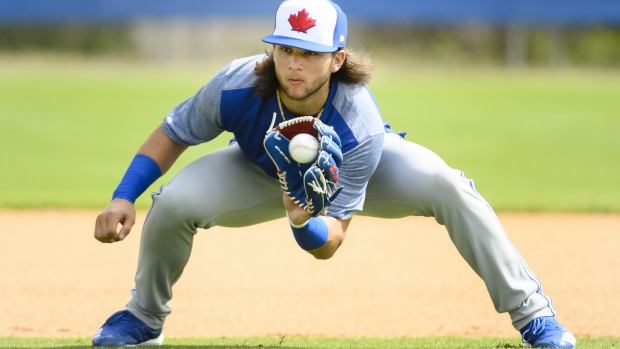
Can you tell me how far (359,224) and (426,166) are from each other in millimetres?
3907

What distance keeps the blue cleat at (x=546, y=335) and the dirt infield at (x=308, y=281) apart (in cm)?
56

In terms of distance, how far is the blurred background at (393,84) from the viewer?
34.4 feet

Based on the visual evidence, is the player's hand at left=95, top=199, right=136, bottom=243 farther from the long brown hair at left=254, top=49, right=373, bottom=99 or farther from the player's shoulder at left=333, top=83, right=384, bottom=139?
the player's shoulder at left=333, top=83, right=384, bottom=139

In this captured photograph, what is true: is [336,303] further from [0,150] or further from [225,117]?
[0,150]

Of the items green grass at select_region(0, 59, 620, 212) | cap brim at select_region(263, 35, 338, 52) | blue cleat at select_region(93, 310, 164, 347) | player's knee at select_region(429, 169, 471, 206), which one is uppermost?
cap brim at select_region(263, 35, 338, 52)

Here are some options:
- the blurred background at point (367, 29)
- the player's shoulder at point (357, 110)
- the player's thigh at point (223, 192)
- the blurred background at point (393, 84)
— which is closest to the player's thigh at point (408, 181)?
the player's shoulder at point (357, 110)

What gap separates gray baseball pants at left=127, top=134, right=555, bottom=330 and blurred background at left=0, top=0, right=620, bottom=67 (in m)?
14.4

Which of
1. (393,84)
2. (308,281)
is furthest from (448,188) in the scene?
(393,84)

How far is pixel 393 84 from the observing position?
1816 centimetres

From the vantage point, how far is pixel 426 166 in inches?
148

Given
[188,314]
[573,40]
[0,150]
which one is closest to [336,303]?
[188,314]

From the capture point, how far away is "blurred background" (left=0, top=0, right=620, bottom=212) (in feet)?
34.4

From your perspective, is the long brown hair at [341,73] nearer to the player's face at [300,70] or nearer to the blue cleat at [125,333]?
the player's face at [300,70]

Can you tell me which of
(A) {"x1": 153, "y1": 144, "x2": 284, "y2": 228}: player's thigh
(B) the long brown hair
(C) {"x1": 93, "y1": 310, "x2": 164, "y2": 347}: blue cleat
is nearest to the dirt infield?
(C) {"x1": 93, "y1": 310, "x2": 164, "y2": 347}: blue cleat
